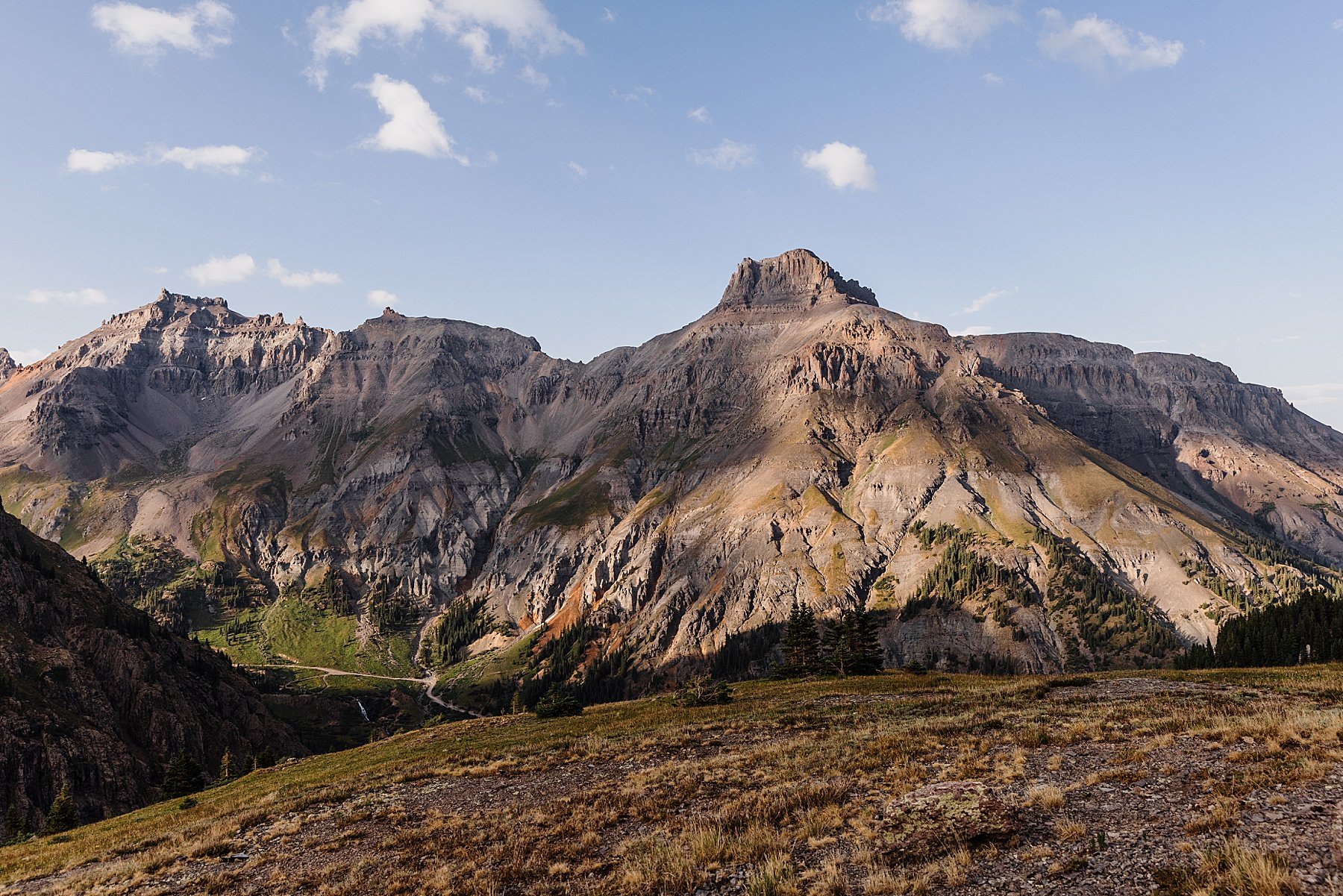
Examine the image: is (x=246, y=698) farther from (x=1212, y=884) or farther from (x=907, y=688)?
(x=1212, y=884)

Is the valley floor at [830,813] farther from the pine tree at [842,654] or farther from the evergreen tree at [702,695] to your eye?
the pine tree at [842,654]

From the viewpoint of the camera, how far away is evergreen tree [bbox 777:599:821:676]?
265 ft

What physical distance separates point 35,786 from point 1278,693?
16050cm

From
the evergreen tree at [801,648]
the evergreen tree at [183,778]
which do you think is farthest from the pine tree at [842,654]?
the evergreen tree at [183,778]

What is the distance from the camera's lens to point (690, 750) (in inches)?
1252

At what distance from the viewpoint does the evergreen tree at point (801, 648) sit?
80750 mm

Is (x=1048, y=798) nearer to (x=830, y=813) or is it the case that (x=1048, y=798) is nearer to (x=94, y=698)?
(x=830, y=813)

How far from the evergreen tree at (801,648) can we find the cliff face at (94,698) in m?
111

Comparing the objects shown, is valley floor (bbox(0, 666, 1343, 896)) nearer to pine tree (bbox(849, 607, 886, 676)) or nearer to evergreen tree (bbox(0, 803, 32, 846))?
pine tree (bbox(849, 607, 886, 676))

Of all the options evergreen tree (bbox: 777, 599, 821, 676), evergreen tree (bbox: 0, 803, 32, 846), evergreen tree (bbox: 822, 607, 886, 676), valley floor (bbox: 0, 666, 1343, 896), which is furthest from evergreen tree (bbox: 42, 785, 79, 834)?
evergreen tree (bbox: 822, 607, 886, 676)

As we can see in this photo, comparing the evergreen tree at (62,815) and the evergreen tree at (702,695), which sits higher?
the evergreen tree at (702,695)

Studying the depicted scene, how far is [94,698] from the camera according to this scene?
138000 millimetres

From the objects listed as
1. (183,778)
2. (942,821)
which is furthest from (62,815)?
(942,821)

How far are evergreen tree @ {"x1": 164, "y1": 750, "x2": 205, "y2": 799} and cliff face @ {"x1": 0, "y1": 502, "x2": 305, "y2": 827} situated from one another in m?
44.6
